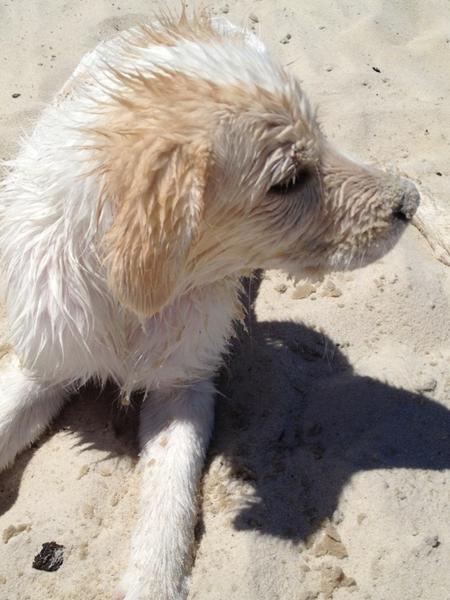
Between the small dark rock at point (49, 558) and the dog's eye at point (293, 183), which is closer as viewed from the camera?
the dog's eye at point (293, 183)

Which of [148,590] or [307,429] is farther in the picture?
[307,429]

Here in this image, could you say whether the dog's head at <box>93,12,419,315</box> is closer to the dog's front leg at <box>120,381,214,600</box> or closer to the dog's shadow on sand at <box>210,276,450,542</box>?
the dog's front leg at <box>120,381,214,600</box>

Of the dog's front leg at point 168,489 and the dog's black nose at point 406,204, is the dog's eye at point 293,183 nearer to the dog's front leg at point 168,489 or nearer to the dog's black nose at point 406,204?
the dog's black nose at point 406,204

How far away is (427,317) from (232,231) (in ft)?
4.56

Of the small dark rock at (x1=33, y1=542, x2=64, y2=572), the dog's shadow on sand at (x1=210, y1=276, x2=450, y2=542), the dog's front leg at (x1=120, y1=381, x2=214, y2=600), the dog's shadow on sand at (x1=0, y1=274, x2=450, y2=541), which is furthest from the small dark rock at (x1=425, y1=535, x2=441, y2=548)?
the small dark rock at (x1=33, y1=542, x2=64, y2=572)

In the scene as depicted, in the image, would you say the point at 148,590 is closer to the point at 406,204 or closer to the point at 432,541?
the point at 432,541

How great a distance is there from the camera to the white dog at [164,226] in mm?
2033

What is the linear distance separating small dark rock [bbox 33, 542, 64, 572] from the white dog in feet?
0.90

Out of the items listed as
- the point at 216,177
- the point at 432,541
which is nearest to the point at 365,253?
the point at 216,177

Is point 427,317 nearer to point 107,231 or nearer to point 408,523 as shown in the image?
point 408,523

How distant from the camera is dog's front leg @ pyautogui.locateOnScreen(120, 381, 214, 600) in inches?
96.2

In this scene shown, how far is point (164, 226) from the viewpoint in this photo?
1.99m

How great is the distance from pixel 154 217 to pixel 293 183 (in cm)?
57

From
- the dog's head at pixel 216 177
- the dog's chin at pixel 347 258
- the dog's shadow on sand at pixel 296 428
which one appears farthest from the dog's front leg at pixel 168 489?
the dog's chin at pixel 347 258
